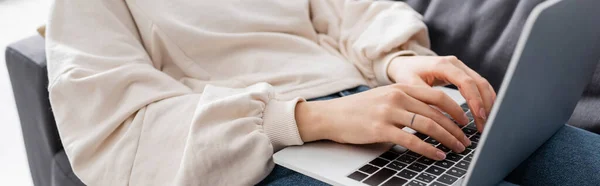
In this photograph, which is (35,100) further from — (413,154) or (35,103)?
(413,154)

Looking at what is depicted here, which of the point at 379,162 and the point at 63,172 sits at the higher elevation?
the point at 379,162

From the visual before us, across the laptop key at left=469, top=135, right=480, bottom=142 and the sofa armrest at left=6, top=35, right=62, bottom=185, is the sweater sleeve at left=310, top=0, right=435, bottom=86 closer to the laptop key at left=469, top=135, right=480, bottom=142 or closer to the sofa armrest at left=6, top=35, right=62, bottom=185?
the laptop key at left=469, top=135, right=480, bottom=142

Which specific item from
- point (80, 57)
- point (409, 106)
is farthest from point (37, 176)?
point (409, 106)

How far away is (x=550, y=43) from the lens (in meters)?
0.58

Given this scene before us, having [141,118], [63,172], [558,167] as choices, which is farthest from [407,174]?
[63,172]

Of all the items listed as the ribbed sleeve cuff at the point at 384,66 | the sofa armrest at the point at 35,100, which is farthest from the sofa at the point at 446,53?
the ribbed sleeve cuff at the point at 384,66

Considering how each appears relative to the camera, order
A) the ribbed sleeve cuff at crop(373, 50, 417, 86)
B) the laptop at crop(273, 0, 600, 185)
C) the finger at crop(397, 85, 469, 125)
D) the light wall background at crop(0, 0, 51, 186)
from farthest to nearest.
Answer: the light wall background at crop(0, 0, 51, 186), the ribbed sleeve cuff at crop(373, 50, 417, 86), the finger at crop(397, 85, 469, 125), the laptop at crop(273, 0, 600, 185)

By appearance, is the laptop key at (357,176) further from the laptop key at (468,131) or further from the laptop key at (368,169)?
the laptop key at (468,131)

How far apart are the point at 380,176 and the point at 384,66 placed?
0.45 meters

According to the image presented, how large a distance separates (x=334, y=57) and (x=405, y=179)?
496 millimetres

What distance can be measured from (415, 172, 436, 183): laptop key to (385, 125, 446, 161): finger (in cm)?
3

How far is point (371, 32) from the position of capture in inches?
47.3

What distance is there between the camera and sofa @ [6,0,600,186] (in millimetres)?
1054

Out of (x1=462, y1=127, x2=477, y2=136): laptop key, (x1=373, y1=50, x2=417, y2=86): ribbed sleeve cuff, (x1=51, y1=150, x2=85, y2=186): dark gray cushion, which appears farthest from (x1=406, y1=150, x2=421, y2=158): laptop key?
(x1=51, y1=150, x2=85, y2=186): dark gray cushion
